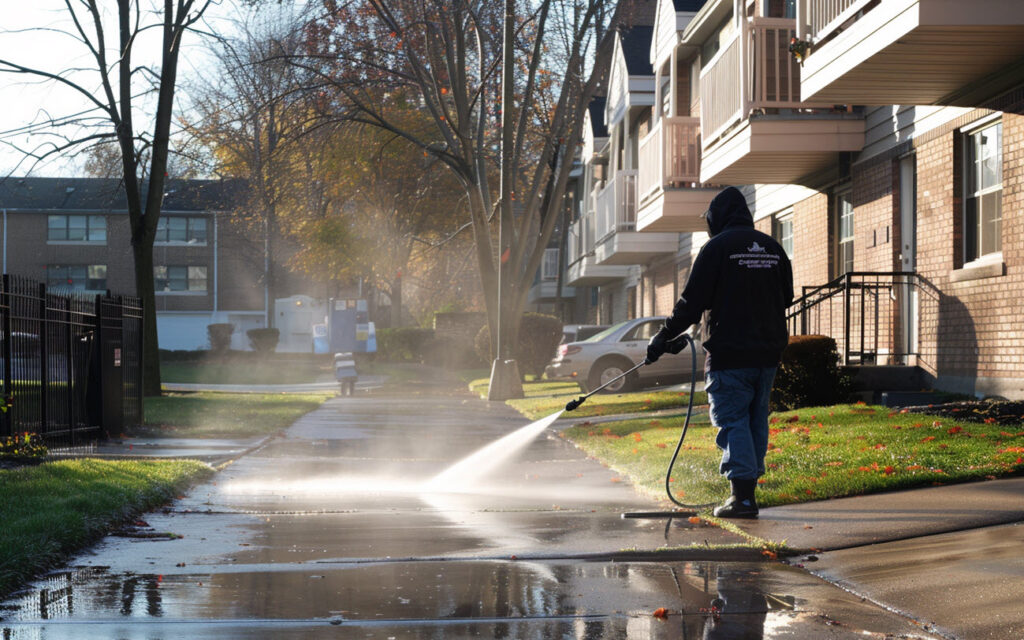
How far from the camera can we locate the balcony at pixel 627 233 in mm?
27609

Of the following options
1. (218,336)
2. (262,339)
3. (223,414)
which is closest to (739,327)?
(223,414)

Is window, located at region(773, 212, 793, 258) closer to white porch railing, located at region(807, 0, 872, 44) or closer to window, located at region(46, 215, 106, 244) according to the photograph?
white porch railing, located at region(807, 0, 872, 44)

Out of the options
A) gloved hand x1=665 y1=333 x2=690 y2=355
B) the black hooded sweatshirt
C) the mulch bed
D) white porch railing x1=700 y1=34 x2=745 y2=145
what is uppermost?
white porch railing x1=700 y1=34 x2=745 y2=145

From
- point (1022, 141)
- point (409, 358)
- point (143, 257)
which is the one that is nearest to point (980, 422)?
point (1022, 141)

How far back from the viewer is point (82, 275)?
210 feet

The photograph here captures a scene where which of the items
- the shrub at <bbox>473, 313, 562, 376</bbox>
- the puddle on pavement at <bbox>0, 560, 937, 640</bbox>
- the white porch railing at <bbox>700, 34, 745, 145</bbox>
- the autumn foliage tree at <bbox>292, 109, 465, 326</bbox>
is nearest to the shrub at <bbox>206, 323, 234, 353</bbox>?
the autumn foliage tree at <bbox>292, 109, 465, 326</bbox>

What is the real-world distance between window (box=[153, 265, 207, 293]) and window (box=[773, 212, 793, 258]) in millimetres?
49441

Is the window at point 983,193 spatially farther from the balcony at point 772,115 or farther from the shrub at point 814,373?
the balcony at point 772,115

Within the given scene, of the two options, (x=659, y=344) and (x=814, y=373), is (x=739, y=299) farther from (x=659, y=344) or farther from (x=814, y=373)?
(x=814, y=373)

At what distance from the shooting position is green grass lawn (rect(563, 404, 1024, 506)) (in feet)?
26.9

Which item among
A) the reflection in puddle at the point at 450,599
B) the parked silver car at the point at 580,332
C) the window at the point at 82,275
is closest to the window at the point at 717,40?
the parked silver car at the point at 580,332

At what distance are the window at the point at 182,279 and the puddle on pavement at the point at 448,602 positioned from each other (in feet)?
199

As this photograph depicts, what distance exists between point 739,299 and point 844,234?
1026 centimetres

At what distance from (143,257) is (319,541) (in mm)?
17307
